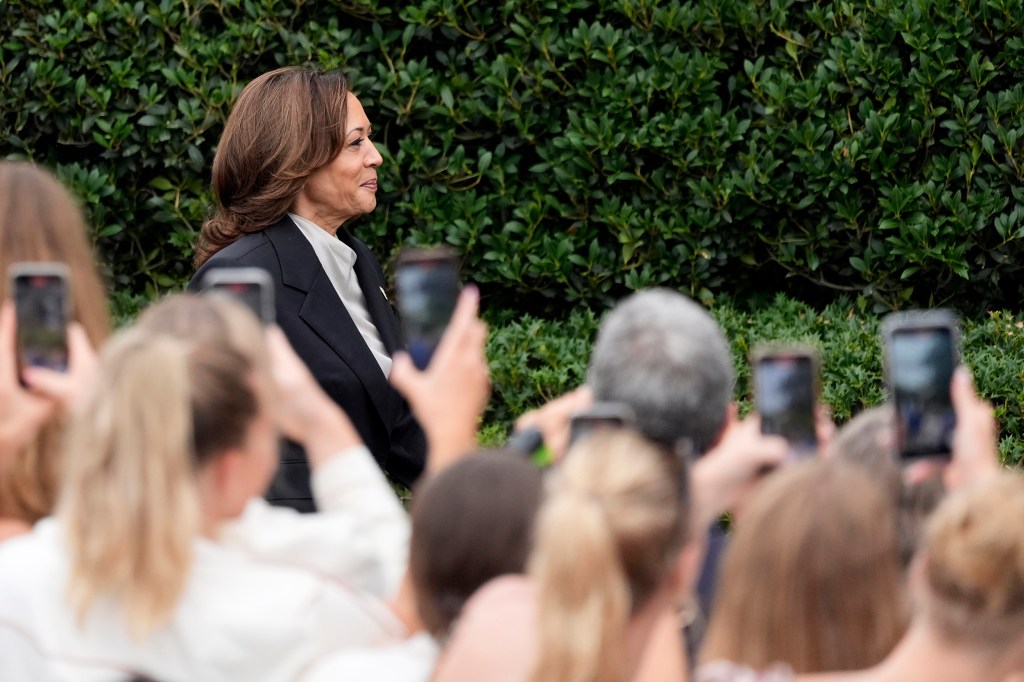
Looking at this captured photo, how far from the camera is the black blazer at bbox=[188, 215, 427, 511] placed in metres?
4.23

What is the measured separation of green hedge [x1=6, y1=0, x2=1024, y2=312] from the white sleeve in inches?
137

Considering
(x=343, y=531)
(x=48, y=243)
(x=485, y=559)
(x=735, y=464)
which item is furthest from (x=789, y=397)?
(x=48, y=243)

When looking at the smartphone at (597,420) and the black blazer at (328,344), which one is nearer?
the smartphone at (597,420)

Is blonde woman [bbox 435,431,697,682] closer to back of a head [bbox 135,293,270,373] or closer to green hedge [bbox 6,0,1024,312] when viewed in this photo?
back of a head [bbox 135,293,270,373]

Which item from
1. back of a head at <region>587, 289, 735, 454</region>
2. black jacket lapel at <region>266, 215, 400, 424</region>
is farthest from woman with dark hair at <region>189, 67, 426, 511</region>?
back of a head at <region>587, 289, 735, 454</region>

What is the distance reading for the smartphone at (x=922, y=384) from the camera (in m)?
2.51

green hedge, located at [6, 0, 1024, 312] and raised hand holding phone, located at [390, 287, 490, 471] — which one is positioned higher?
green hedge, located at [6, 0, 1024, 312]

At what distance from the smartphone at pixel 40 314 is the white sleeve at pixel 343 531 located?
458mm

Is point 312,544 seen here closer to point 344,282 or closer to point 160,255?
point 344,282


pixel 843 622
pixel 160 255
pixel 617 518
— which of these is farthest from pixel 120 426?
pixel 160 255

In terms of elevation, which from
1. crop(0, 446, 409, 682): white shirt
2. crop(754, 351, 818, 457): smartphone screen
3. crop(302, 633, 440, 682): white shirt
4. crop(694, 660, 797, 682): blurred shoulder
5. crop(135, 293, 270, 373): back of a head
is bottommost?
crop(694, 660, 797, 682): blurred shoulder

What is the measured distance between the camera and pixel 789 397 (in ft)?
8.48

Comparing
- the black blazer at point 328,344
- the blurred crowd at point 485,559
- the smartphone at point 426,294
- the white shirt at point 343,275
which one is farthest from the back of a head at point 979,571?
the white shirt at point 343,275

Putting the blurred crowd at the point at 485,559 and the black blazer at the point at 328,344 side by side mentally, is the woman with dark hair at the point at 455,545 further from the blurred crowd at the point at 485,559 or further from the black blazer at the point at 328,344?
the black blazer at the point at 328,344
